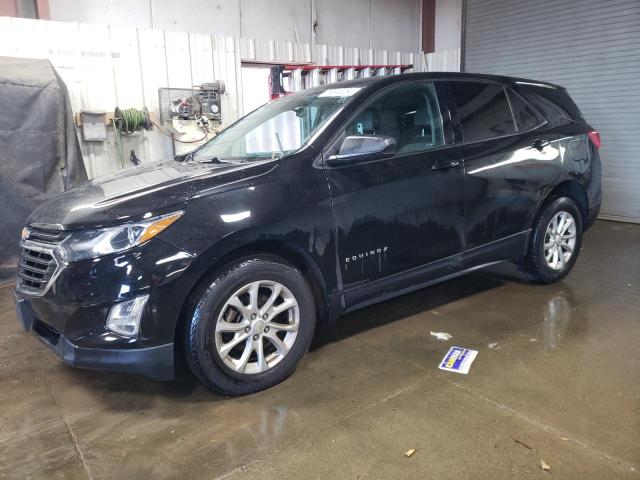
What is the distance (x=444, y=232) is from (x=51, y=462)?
7.51 feet

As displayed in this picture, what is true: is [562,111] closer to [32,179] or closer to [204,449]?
[204,449]

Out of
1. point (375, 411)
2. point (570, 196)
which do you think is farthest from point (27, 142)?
point (570, 196)

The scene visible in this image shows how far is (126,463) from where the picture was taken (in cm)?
196

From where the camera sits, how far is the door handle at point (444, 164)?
288 cm

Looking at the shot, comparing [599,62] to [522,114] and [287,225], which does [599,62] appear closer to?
[522,114]

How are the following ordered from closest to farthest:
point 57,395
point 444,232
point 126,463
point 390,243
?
point 126,463, point 57,395, point 390,243, point 444,232

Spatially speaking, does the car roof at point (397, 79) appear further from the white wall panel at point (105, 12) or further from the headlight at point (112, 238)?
the white wall panel at point (105, 12)

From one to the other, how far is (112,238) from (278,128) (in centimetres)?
129

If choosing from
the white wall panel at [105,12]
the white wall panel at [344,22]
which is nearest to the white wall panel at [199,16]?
the white wall panel at [105,12]

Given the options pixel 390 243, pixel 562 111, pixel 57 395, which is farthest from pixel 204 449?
pixel 562 111

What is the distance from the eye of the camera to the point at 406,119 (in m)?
2.94

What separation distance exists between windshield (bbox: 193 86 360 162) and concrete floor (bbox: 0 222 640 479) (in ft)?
4.01

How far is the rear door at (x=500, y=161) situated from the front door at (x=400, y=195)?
0.47ft

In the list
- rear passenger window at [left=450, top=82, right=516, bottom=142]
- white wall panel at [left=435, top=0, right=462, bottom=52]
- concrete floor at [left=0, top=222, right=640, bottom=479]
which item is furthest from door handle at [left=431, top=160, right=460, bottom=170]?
white wall panel at [left=435, top=0, right=462, bottom=52]
